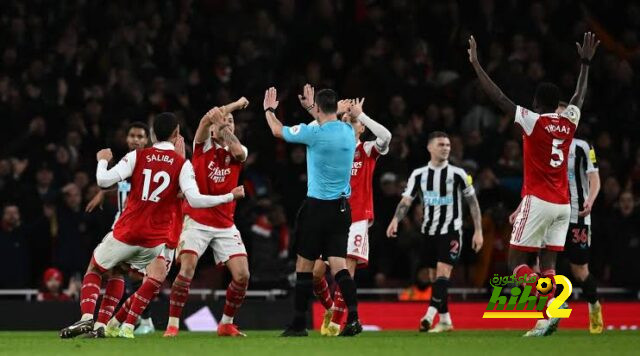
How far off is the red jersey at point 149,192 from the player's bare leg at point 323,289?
1.97 m

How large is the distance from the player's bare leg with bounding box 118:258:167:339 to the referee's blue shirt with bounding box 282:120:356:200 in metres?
1.63

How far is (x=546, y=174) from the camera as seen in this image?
13.5 meters

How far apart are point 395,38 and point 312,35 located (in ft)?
4.56

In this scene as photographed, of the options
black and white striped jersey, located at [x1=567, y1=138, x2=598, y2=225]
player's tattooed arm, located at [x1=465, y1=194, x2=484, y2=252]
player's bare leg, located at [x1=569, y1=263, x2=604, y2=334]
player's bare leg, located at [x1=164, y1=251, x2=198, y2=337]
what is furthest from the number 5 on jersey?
player's bare leg, located at [x1=164, y1=251, x2=198, y2=337]

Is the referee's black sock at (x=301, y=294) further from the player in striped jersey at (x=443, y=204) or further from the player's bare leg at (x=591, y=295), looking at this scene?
the player's bare leg at (x=591, y=295)

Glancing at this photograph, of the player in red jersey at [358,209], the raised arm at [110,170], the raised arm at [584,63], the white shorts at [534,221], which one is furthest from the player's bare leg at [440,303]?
the raised arm at [110,170]

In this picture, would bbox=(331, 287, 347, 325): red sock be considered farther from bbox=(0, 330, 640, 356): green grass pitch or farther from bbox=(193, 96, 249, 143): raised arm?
bbox=(193, 96, 249, 143): raised arm

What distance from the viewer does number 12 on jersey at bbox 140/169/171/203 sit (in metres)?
12.7

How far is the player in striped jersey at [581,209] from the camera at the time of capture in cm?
1440

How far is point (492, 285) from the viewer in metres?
18.4

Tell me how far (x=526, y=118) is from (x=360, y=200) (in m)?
2.50

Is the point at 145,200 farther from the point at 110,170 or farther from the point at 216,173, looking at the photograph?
the point at 216,173

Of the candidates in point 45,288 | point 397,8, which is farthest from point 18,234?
point 397,8

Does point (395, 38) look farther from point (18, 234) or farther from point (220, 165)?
point (220, 165)
